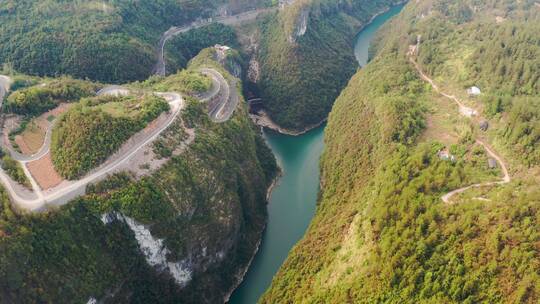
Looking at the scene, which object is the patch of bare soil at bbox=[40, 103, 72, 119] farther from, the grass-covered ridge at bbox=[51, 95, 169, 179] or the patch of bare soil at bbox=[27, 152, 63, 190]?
the patch of bare soil at bbox=[27, 152, 63, 190]

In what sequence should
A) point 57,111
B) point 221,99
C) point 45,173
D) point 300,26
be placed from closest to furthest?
1. point 45,173
2. point 57,111
3. point 221,99
4. point 300,26

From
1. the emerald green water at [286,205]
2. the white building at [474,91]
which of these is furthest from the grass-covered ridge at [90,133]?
the white building at [474,91]

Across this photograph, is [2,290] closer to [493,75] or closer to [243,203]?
[243,203]

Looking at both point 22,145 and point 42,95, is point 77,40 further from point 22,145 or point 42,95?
point 22,145

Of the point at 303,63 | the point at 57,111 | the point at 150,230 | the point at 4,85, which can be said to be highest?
the point at 4,85

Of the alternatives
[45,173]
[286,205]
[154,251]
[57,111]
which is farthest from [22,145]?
[286,205]

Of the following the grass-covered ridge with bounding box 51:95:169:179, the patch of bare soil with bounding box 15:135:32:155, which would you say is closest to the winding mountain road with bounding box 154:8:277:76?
the grass-covered ridge with bounding box 51:95:169:179

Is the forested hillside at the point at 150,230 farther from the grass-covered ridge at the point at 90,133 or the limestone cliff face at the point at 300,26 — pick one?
the limestone cliff face at the point at 300,26
